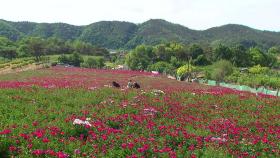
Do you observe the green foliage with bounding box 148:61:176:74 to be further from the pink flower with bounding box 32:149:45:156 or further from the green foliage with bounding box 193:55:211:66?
the pink flower with bounding box 32:149:45:156

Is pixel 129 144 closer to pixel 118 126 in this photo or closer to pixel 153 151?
pixel 153 151

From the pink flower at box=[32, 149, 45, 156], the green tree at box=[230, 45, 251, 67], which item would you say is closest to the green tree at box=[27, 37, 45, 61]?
the green tree at box=[230, 45, 251, 67]

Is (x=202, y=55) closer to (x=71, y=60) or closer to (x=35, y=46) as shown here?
(x=71, y=60)

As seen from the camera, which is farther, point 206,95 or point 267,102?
point 206,95

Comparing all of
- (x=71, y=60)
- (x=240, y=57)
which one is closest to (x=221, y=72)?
(x=71, y=60)

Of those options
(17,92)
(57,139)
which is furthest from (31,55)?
(57,139)

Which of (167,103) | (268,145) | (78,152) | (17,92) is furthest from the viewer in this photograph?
(17,92)

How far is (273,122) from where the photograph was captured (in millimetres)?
20469

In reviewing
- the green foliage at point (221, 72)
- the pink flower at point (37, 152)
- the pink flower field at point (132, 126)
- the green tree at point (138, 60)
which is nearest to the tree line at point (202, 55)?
the green tree at point (138, 60)

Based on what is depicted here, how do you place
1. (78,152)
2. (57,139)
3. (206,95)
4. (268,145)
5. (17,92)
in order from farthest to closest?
(206,95) → (17,92) → (268,145) → (57,139) → (78,152)

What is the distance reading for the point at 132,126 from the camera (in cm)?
1719

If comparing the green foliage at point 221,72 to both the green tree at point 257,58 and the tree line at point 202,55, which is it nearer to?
the tree line at point 202,55

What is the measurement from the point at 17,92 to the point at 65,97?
11.1 ft

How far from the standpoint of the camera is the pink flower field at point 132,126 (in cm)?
1314
